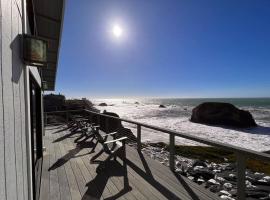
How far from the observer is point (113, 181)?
3.88 metres

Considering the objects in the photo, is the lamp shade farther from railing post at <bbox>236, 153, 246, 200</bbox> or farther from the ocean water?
the ocean water

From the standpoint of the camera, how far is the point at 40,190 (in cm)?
349

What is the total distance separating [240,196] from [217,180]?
2362 millimetres

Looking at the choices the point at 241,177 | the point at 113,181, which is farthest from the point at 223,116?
the point at 241,177

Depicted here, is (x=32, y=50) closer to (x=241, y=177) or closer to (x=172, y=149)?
(x=241, y=177)

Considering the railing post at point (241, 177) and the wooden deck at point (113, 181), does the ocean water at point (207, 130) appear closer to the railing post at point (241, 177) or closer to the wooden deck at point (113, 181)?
the wooden deck at point (113, 181)

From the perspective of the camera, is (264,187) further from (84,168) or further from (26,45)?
(26,45)

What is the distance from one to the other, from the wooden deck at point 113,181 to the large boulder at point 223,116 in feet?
80.9

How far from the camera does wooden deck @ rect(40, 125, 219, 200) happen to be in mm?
3336

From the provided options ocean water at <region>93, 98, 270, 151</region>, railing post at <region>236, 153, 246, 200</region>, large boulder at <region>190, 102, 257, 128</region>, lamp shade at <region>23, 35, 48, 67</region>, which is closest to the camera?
lamp shade at <region>23, 35, 48, 67</region>

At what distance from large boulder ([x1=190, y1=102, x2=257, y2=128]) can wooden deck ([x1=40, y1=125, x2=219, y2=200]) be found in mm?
24667

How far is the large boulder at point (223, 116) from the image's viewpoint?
26.5m

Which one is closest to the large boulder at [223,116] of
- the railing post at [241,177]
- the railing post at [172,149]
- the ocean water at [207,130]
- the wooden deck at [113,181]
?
the ocean water at [207,130]

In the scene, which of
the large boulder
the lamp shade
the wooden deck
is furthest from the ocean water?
the lamp shade
